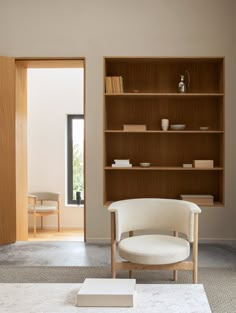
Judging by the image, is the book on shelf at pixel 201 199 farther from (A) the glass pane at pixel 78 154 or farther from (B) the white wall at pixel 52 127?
(A) the glass pane at pixel 78 154

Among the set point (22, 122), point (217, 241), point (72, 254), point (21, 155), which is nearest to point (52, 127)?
point (22, 122)

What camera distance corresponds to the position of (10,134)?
5172 mm

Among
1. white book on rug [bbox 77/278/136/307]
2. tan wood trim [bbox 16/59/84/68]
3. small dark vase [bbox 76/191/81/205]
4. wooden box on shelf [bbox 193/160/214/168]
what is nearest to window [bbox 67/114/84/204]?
small dark vase [bbox 76/191/81/205]

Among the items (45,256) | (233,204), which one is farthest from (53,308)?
(233,204)

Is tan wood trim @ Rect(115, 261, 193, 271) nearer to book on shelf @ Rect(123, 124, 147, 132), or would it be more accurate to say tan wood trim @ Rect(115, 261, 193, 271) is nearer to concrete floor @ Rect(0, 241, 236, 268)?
concrete floor @ Rect(0, 241, 236, 268)

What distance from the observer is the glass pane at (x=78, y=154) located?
826 cm

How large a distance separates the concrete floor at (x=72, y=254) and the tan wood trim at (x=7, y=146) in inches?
12.4

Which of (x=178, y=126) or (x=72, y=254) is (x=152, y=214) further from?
(x=178, y=126)

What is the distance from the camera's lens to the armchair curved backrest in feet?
12.2

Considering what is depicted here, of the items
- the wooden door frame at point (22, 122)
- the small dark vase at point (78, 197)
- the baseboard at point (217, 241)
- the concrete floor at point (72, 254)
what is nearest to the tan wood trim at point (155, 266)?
the concrete floor at point (72, 254)

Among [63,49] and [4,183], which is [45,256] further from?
[63,49]

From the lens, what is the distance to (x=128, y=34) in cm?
525

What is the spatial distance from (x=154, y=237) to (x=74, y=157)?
473 centimetres

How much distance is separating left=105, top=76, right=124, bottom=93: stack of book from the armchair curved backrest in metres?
1.88
